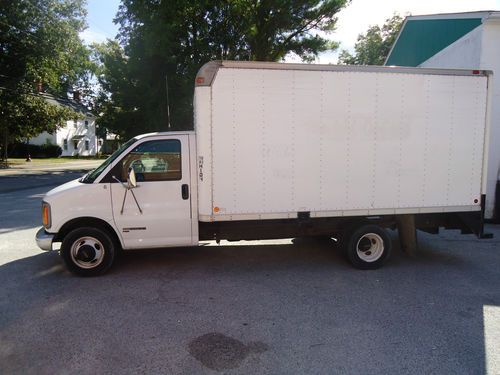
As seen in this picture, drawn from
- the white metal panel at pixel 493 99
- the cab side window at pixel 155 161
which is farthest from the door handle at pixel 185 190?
the white metal panel at pixel 493 99

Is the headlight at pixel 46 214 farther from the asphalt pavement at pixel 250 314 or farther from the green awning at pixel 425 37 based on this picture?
the green awning at pixel 425 37

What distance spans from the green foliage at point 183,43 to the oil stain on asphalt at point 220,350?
60.7 ft

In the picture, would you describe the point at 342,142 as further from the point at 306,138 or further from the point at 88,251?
the point at 88,251

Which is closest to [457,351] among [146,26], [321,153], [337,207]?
[337,207]

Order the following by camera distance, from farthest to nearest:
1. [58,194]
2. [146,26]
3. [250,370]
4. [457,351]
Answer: [146,26] < [58,194] < [457,351] < [250,370]

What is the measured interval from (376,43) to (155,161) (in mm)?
36853

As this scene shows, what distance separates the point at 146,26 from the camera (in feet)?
67.5

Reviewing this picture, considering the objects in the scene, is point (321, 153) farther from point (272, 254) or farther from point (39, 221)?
point (39, 221)

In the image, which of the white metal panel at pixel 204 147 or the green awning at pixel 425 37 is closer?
the white metal panel at pixel 204 147

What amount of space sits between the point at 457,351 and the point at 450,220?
3.11 metres

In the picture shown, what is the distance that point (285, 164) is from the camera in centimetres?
538

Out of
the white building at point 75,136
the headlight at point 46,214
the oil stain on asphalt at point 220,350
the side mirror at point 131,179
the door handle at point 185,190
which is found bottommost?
the oil stain on asphalt at point 220,350

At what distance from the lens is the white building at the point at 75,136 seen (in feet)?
163

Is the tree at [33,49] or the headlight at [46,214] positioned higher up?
the tree at [33,49]
